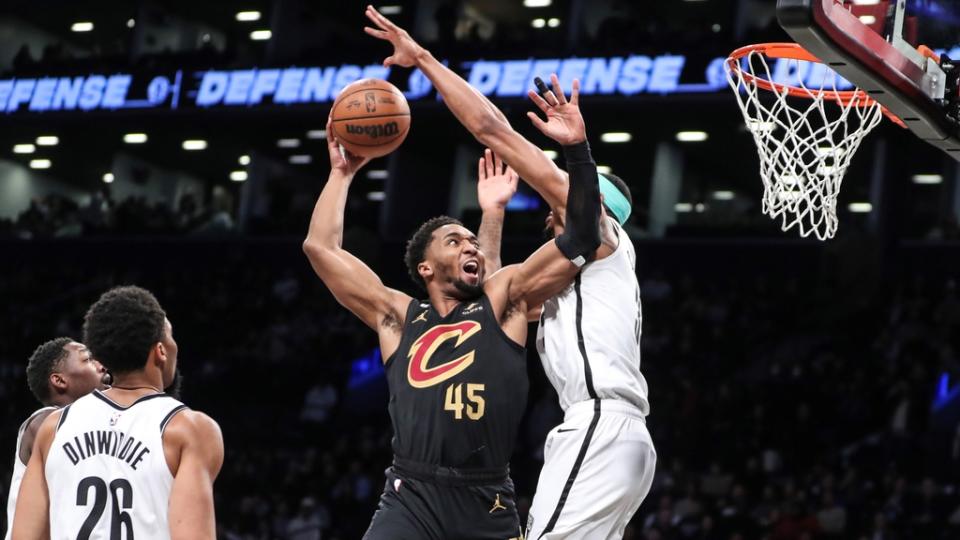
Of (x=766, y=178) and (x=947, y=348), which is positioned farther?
(x=947, y=348)

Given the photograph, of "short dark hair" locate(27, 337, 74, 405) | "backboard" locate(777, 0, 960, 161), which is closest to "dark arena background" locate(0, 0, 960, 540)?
"backboard" locate(777, 0, 960, 161)

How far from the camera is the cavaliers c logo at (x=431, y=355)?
5.23m

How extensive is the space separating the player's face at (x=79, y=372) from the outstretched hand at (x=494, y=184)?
1.80m

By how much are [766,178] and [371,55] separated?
15.4m

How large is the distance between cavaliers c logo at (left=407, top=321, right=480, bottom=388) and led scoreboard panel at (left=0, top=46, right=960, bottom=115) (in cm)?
1404

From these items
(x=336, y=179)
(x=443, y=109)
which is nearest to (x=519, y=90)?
(x=443, y=109)

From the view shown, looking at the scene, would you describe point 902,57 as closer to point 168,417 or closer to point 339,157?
point 339,157

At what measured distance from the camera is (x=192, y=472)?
404cm

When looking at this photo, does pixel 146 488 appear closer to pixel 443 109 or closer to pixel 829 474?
pixel 829 474

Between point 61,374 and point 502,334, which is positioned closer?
point 502,334

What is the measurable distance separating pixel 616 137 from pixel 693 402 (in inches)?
298

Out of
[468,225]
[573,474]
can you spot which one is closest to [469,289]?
[573,474]

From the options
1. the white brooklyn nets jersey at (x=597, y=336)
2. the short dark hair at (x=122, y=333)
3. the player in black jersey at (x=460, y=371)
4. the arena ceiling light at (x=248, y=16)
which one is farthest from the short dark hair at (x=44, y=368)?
the arena ceiling light at (x=248, y=16)

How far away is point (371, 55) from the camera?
2186 centimetres
